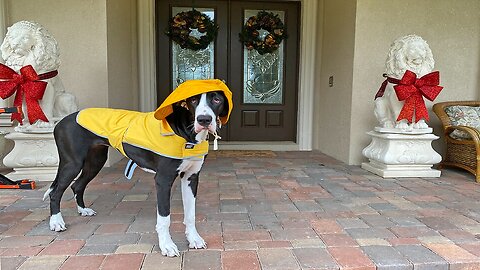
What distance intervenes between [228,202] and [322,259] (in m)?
0.97

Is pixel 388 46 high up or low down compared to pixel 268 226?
up

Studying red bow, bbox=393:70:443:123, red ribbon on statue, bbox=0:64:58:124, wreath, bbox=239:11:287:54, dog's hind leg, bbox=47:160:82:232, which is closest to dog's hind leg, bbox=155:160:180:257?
dog's hind leg, bbox=47:160:82:232

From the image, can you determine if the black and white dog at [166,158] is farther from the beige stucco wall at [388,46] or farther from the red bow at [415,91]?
the beige stucco wall at [388,46]

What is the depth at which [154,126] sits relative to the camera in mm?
1584

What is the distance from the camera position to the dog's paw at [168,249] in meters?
1.54

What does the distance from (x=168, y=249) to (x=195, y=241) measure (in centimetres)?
15

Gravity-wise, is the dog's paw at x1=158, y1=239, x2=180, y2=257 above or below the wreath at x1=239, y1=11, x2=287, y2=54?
below

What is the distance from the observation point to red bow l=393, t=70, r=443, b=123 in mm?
3090

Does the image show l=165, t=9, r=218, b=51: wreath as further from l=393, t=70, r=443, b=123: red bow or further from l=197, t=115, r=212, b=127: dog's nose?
l=197, t=115, r=212, b=127: dog's nose

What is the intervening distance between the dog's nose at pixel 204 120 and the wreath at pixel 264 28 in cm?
388

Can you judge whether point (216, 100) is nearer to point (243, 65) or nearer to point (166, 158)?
point (166, 158)

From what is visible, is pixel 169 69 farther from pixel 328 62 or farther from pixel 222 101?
pixel 222 101

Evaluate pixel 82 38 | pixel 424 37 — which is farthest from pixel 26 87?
pixel 424 37

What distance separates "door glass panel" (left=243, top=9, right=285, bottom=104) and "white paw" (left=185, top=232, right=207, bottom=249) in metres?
3.69
